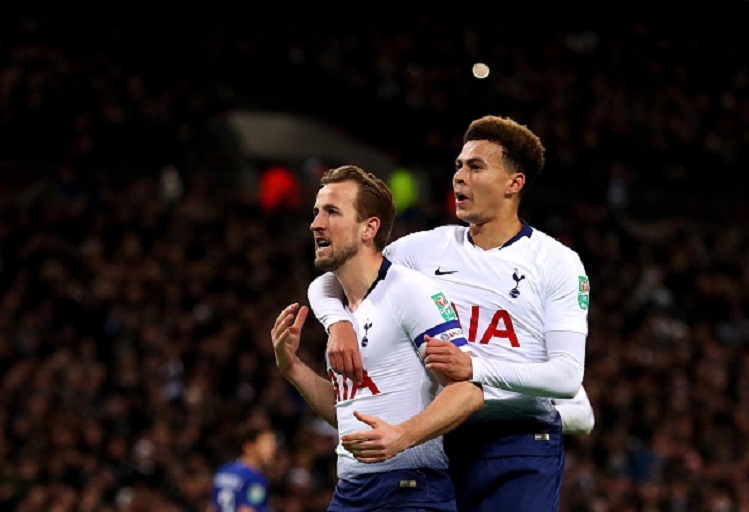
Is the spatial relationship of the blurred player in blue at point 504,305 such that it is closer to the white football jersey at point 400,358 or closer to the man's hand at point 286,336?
the man's hand at point 286,336

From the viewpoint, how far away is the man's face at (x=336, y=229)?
460cm

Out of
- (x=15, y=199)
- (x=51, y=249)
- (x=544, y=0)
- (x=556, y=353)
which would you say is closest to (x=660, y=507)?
(x=51, y=249)

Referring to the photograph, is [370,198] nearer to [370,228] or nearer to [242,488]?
[370,228]

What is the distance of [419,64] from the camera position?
2186 centimetres

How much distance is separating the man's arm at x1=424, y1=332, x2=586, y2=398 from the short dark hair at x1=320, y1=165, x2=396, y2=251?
573 mm

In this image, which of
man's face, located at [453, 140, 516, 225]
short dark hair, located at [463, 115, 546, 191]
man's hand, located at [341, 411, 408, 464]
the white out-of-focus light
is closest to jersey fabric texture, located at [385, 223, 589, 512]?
man's face, located at [453, 140, 516, 225]

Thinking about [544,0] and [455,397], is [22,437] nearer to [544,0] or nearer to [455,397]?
[455,397]

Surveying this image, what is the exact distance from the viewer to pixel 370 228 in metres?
4.66

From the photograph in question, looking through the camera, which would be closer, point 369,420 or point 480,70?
point 369,420

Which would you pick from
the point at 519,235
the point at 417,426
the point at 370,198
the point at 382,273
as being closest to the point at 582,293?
the point at 519,235

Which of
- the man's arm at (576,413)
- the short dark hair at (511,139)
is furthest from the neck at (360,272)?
the man's arm at (576,413)

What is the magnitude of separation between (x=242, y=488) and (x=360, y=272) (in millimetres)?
5169

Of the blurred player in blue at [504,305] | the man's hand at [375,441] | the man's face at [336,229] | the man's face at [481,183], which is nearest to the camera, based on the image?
the man's hand at [375,441]

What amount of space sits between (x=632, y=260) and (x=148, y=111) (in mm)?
7386
